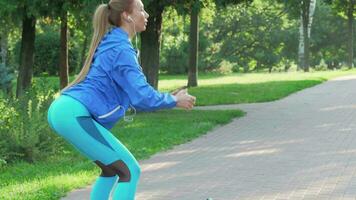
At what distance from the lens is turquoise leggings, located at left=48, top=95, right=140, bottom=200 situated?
13.1ft

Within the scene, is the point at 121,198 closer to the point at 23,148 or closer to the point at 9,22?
the point at 23,148

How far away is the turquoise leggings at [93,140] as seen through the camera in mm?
3988

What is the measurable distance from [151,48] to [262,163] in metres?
7.26

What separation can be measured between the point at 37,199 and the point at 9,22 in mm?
10744

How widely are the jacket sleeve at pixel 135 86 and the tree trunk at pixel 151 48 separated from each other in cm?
1094

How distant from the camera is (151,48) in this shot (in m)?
15.2

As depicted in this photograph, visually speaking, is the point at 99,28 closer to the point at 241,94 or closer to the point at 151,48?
the point at 151,48

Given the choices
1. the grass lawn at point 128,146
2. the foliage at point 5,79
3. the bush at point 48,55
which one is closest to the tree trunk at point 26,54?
the foliage at point 5,79

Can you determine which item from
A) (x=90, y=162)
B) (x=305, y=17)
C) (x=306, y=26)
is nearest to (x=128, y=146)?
(x=90, y=162)

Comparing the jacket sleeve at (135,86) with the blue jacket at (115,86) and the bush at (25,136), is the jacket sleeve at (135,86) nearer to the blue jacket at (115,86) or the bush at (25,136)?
the blue jacket at (115,86)

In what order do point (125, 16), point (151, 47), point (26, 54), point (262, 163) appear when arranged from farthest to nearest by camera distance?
point (26, 54) < point (151, 47) < point (262, 163) < point (125, 16)

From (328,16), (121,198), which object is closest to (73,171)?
(121,198)

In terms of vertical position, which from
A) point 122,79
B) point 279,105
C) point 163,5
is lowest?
point 279,105

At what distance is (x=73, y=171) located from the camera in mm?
7773
